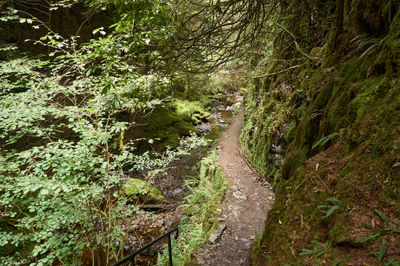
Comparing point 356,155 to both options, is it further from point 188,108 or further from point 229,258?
point 188,108

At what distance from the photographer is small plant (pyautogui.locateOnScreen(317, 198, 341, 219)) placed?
189cm

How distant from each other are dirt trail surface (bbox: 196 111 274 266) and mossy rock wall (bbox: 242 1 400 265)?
115 centimetres

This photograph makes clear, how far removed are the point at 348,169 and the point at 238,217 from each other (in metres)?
3.97

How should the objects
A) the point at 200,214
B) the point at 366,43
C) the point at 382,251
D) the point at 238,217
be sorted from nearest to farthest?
the point at 382,251 → the point at 366,43 → the point at 238,217 → the point at 200,214

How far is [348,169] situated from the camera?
201 centimetres

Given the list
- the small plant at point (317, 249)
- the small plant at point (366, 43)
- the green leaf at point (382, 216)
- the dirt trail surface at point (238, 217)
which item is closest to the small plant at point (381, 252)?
the green leaf at point (382, 216)

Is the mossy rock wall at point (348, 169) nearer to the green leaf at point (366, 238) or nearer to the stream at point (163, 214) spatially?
the green leaf at point (366, 238)

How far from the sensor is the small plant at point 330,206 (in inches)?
74.2

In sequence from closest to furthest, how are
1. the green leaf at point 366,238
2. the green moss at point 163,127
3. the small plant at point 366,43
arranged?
the green leaf at point 366,238 < the small plant at point 366,43 < the green moss at point 163,127

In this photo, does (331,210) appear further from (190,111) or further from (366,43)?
(190,111)

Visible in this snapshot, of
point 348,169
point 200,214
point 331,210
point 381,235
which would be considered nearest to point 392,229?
point 381,235

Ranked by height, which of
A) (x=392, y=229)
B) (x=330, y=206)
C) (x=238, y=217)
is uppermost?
(x=392, y=229)

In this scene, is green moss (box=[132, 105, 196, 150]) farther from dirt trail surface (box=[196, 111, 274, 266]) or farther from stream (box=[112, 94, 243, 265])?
dirt trail surface (box=[196, 111, 274, 266])

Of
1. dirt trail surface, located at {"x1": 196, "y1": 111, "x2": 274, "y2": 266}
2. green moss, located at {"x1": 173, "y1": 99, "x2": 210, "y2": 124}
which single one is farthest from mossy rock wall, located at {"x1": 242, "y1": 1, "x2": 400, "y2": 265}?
green moss, located at {"x1": 173, "y1": 99, "x2": 210, "y2": 124}
